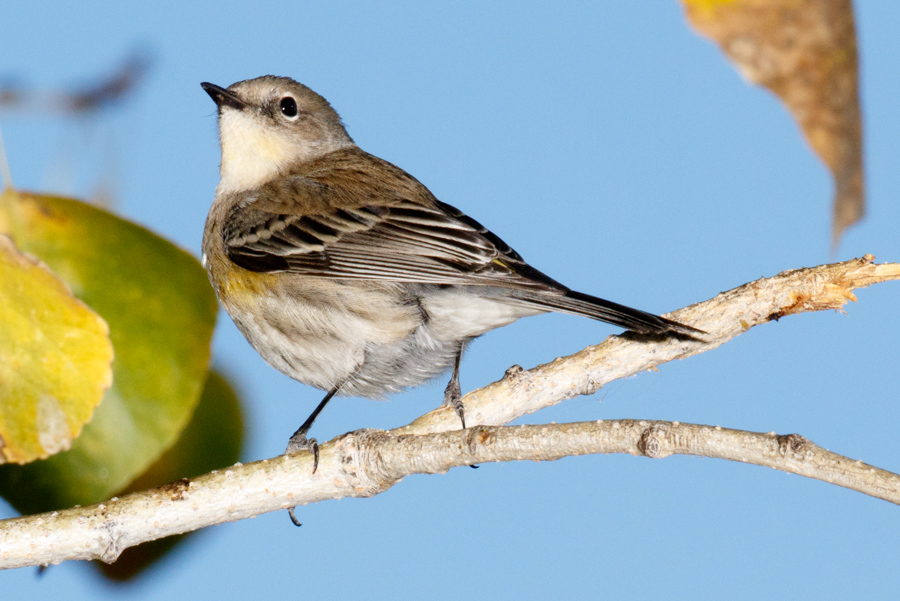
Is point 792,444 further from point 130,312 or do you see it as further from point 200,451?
point 200,451

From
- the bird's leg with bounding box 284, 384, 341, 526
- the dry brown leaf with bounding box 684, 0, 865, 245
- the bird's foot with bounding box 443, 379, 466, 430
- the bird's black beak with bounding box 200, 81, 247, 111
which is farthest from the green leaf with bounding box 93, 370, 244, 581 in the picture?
the dry brown leaf with bounding box 684, 0, 865, 245

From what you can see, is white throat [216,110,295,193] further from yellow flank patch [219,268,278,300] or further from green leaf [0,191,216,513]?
green leaf [0,191,216,513]

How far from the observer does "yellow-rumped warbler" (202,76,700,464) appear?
9.01ft

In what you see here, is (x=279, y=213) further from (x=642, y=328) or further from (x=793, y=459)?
(x=793, y=459)

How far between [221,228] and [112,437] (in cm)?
153

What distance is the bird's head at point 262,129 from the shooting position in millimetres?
3670

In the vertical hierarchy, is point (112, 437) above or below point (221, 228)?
below

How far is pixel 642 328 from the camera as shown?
2.26m

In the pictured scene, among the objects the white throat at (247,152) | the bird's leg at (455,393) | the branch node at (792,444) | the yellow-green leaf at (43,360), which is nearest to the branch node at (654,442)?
the branch node at (792,444)

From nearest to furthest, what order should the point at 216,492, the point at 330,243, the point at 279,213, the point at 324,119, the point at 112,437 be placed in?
the point at 112,437 → the point at 216,492 → the point at 330,243 → the point at 279,213 → the point at 324,119

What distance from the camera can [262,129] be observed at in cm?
374

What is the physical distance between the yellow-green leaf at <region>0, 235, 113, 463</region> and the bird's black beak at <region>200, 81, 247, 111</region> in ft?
6.47

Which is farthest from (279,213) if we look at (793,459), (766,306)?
(793,459)

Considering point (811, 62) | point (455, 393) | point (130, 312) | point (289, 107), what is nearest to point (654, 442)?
point (811, 62)
